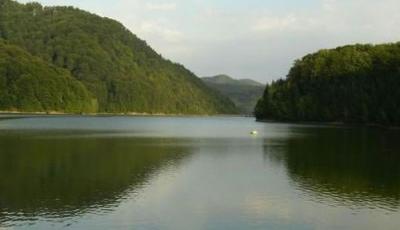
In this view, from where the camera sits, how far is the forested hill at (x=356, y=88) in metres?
147

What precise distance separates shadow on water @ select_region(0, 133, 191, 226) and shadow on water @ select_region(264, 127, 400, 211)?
41.7 ft

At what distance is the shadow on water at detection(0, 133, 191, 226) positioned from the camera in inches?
1341

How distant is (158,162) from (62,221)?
1126 inches

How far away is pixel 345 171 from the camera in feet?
174

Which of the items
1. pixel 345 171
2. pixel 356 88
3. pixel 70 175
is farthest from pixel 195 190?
pixel 356 88

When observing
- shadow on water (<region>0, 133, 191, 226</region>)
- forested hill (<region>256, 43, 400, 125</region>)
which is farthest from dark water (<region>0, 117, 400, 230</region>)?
forested hill (<region>256, 43, 400, 125</region>)

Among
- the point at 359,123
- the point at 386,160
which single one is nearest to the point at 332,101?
the point at 359,123

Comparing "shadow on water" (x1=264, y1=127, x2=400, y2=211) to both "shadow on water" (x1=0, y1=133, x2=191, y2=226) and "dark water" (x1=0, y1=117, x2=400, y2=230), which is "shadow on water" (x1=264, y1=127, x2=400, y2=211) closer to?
"dark water" (x1=0, y1=117, x2=400, y2=230)

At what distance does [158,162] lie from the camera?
58.9 m

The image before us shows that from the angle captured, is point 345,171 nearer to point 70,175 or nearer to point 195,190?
point 195,190

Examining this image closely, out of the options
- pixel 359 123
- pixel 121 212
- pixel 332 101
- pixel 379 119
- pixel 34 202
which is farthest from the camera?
pixel 332 101

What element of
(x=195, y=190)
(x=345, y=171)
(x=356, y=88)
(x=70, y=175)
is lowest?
(x=195, y=190)

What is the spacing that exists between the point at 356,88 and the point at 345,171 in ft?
395

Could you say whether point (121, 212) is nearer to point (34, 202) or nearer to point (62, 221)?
point (62, 221)
